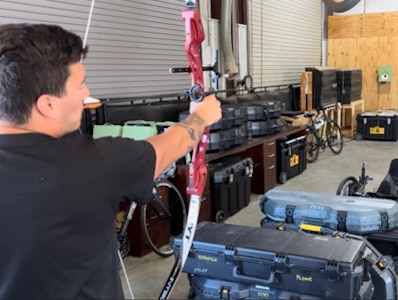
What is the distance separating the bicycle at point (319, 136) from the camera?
7146 mm

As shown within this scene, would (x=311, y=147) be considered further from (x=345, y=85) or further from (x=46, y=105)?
(x=46, y=105)

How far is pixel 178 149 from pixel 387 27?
32.8 feet

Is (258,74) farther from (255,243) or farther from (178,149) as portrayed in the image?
(178,149)

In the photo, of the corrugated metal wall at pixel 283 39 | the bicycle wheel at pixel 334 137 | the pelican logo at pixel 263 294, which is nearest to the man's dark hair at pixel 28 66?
the pelican logo at pixel 263 294

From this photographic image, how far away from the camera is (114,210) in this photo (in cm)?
107

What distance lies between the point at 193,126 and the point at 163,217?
2.64 meters

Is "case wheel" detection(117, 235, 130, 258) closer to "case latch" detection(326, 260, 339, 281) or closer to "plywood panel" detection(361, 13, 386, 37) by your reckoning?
"case latch" detection(326, 260, 339, 281)

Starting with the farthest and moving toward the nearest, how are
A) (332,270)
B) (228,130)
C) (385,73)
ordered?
(385,73) < (228,130) < (332,270)

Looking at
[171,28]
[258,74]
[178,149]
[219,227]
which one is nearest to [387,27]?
[258,74]

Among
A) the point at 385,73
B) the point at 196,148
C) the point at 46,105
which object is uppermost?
the point at 385,73

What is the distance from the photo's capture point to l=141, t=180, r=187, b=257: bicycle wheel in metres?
3.75

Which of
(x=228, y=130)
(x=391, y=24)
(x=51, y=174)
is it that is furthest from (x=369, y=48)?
(x=51, y=174)

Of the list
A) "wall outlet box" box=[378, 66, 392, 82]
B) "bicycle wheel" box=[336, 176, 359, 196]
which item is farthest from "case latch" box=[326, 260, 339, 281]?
"wall outlet box" box=[378, 66, 392, 82]

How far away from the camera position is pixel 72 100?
1.02 meters
